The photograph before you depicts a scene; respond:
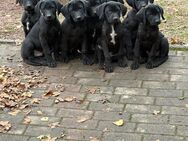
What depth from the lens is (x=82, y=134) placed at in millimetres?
5570

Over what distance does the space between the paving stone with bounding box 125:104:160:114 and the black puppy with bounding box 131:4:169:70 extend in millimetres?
1321

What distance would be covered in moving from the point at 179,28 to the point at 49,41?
10.1 ft

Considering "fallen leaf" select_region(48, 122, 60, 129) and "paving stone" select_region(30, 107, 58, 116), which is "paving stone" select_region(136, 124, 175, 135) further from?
"paving stone" select_region(30, 107, 58, 116)

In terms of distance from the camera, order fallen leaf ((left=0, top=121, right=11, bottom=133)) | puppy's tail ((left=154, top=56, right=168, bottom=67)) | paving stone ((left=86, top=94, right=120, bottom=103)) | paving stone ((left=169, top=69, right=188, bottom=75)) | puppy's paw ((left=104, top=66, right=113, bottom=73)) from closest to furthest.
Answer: fallen leaf ((left=0, top=121, right=11, bottom=133))
paving stone ((left=86, top=94, right=120, bottom=103))
paving stone ((left=169, top=69, right=188, bottom=75))
puppy's paw ((left=104, top=66, right=113, bottom=73))
puppy's tail ((left=154, top=56, right=168, bottom=67))

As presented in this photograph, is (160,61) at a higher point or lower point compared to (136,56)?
lower

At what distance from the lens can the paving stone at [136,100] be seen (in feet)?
20.9

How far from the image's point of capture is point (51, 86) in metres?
7.01

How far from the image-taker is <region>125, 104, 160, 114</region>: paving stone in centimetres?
610

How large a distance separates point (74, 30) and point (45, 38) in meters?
0.52

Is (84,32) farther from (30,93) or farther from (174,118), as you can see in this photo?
(174,118)

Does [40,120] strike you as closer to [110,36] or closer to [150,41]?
[110,36]

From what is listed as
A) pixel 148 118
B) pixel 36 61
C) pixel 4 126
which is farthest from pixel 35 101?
pixel 148 118

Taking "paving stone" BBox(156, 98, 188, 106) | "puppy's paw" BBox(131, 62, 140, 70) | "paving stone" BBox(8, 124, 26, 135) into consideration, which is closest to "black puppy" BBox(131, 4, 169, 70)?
"puppy's paw" BBox(131, 62, 140, 70)

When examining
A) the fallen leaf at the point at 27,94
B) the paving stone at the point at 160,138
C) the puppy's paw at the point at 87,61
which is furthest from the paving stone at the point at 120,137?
the puppy's paw at the point at 87,61
